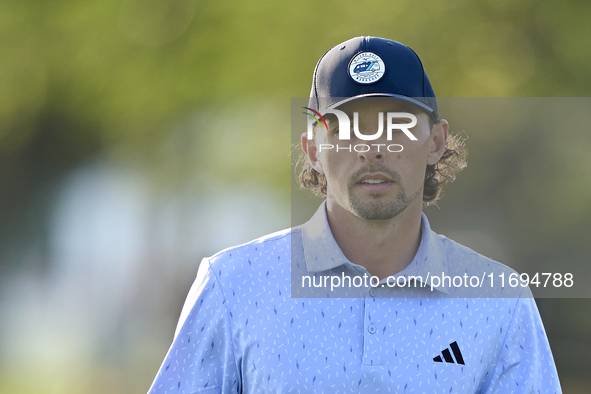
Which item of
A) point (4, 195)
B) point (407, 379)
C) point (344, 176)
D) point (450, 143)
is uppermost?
point (4, 195)

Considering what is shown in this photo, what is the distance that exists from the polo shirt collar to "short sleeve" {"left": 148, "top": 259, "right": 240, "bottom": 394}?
1.19 ft

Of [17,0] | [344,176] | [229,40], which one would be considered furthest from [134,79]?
[344,176]

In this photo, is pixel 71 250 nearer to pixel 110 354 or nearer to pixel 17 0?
pixel 110 354

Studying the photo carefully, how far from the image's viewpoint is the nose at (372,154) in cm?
194

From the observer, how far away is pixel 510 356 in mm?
1973

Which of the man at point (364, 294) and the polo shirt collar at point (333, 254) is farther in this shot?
the polo shirt collar at point (333, 254)

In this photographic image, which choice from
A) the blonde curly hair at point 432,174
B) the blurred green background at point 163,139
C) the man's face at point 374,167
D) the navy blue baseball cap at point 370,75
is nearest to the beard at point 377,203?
the man's face at point 374,167

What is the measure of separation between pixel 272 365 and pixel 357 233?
559mm

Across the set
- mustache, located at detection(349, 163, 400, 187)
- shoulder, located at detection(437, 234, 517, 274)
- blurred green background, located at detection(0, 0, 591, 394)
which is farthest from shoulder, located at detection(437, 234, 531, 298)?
blurred green background, located at detection(0, 0, 591, 394)

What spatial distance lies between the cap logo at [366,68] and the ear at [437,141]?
0.35 meters

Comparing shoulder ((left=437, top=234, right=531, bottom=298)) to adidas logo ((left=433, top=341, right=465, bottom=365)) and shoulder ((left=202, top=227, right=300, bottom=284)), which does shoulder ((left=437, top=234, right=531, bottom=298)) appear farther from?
shoulder ((left=202, top=227, right=300, bottom=284))

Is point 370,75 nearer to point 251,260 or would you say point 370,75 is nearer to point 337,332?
point 251,260

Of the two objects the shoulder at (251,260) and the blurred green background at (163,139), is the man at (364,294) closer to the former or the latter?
the shoulder at (251,260)

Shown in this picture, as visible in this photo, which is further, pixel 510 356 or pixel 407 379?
pixel 510 356
